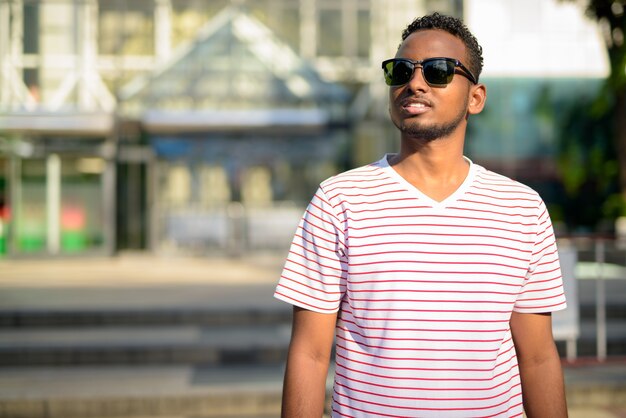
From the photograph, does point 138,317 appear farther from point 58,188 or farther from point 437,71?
point 58,188

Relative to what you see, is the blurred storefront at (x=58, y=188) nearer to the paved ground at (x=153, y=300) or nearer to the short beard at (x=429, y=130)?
the paved ground at (x=153, y=300)

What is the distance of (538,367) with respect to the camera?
2102 mm

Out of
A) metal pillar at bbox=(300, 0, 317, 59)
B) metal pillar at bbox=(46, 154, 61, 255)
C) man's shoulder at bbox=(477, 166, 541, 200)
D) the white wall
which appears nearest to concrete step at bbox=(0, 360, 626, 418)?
man's shoulder at bbox=(477, 166, 541, 200)

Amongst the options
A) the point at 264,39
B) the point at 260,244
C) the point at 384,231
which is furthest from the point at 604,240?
the point at 264,39

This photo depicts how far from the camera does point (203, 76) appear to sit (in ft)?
71.3

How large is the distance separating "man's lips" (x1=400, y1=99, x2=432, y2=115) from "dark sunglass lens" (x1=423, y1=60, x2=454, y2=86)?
0.05 metres

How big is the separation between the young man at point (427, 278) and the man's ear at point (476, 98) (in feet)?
0.22

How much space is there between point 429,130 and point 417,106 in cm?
7

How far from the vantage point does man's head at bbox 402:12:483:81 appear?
6.91 ft

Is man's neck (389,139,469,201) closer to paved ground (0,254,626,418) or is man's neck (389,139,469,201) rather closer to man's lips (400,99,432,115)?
man's lips (400,99,432,115)

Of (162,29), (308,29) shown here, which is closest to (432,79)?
(308,29)

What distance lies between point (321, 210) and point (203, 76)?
20245 mm

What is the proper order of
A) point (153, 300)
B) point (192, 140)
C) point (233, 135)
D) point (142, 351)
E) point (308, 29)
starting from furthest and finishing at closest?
1. point (308, 29)
2. point (192, 140)
3. point (233, 135)
4. point (153, 300)
5. point (142, 351)

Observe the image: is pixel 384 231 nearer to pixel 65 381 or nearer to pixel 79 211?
pixel 65 381
